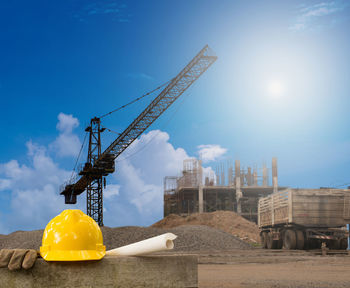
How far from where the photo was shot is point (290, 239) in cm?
1844

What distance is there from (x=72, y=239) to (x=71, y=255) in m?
0.19

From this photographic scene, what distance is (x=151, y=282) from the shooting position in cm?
349

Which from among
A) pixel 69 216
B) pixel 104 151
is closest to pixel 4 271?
pixel 69 216

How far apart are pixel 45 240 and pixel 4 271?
1.41ft

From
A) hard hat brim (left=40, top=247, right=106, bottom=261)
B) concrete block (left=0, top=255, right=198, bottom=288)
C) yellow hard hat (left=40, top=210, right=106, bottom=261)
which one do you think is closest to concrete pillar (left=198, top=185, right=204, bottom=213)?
yellow hard hat (left=40, top=210, right=106, bottom=261)

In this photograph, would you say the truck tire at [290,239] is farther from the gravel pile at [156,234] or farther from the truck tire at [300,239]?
the gravel pile at [156,234]

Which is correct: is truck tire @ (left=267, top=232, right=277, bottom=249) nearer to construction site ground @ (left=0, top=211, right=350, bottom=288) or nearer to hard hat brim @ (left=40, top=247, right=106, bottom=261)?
construction site ground @ (left=0, top=211, right=350, bottom=288)

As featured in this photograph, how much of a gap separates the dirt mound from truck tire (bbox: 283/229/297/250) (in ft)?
53.8

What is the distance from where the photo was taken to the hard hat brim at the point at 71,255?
3422 millimetres

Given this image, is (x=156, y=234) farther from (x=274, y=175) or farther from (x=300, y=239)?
(x=274, y=175)

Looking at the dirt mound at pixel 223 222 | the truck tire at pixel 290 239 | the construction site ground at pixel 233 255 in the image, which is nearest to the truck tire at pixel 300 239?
the truck tire at pixel 290 239

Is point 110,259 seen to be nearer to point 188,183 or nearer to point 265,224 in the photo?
point 265,224

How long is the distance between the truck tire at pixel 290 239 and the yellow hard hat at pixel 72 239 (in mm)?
16111

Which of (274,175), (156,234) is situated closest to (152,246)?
(156,234)
